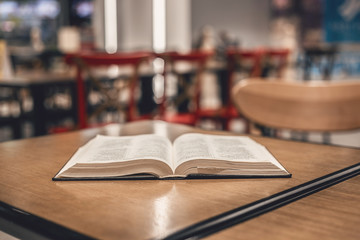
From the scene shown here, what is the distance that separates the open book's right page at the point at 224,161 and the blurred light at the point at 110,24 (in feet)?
24.4

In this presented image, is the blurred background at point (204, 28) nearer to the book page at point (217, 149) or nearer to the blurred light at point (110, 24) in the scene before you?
the blurred light at point (110, 24)

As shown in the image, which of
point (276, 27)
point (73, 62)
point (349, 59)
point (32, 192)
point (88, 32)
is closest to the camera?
point (32, 192)

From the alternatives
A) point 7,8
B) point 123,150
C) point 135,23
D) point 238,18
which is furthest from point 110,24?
point 123,150

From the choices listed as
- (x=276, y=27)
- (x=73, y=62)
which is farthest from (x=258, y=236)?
(x=276, y=27)

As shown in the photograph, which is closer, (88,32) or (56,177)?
Result: (56,177)

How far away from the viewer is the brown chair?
131 cm

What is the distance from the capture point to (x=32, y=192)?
0.61 m

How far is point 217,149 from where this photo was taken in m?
0.77

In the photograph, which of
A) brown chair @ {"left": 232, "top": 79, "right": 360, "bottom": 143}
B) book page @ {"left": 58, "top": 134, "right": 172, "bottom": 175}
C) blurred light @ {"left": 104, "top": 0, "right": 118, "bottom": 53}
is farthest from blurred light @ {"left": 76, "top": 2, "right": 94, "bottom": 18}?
book page @ {"left": 58, "top": 134, "right": 172, "bottom": 175}

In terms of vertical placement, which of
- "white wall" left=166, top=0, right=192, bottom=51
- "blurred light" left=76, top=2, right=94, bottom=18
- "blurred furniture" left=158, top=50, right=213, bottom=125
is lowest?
"blurred furniture" left=158, top=50, right=213, bottom=125

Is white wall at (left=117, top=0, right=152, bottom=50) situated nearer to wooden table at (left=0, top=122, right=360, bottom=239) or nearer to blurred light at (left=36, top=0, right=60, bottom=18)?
blurred light at (left=36, top=0, right=60, bottom=18)

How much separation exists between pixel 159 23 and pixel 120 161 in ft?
22.5

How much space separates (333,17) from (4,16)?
5720 millimetres

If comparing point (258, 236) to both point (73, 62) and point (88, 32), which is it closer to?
point (73, 62)
